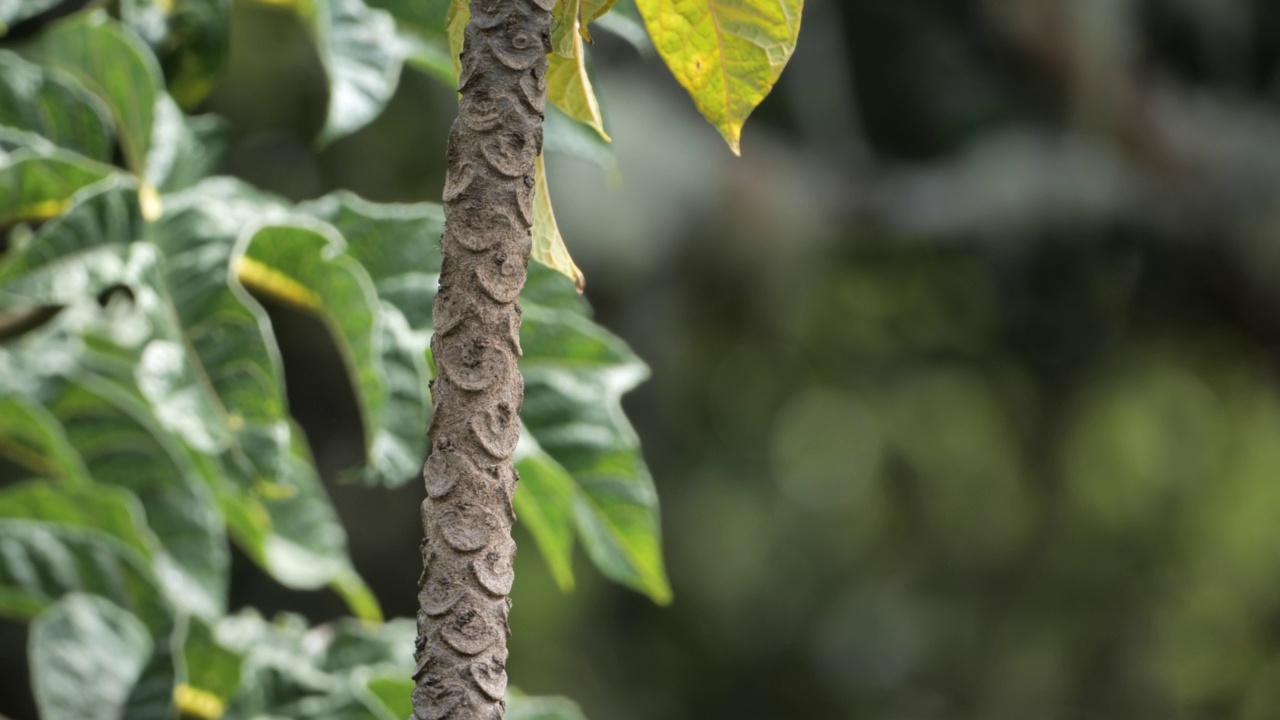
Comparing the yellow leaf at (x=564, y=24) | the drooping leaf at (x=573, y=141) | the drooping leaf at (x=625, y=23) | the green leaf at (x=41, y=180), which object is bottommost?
the drooping leaf at (x=573, y=141)

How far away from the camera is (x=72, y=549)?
Answer: 0.56 m

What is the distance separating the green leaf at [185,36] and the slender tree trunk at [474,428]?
1.61 ft

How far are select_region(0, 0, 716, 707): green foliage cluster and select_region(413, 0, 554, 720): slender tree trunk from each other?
31 centimetres

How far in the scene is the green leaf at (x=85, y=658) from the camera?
513 mm

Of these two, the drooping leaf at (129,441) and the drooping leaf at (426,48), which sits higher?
the drooping leaf at (426,48)

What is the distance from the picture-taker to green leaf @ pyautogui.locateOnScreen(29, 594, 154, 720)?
1.68ft

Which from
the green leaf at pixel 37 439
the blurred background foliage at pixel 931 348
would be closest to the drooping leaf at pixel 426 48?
the green leaf at pixel 37 439

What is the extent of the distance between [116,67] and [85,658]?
260 mm

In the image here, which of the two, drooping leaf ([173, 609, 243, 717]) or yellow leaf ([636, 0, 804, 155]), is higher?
yellow leaf ([636, 0, 804, 155])

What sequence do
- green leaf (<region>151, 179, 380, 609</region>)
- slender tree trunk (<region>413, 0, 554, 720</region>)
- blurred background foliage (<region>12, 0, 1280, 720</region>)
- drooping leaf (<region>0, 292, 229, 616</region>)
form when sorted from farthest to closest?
blurred background foliage (<region>12, 0, 1280, 720</region>), drooping leaf (<region>0, 292, 229, 616</region>), green leaf (<region>151, 179, 380, 609</region>), slender tree trunk (<region>413, 0, 554, 720</region>)

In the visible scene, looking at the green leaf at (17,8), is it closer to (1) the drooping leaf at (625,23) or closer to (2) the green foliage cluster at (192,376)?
(2) the green foliage cluster at (192,376)

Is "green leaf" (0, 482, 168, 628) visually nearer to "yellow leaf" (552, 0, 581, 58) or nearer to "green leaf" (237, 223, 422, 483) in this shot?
"green leaf" (237, 223, 422, 483)

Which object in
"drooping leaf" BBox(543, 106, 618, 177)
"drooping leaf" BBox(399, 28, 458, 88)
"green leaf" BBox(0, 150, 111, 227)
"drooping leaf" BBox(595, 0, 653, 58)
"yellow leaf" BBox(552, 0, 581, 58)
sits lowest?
"drooping leaf" BBox(543, 106, 618, 177)

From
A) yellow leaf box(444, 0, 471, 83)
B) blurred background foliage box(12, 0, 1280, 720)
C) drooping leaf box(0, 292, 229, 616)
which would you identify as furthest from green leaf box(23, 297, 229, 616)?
blurred background foliage box(12, 0, 1280, 720)
